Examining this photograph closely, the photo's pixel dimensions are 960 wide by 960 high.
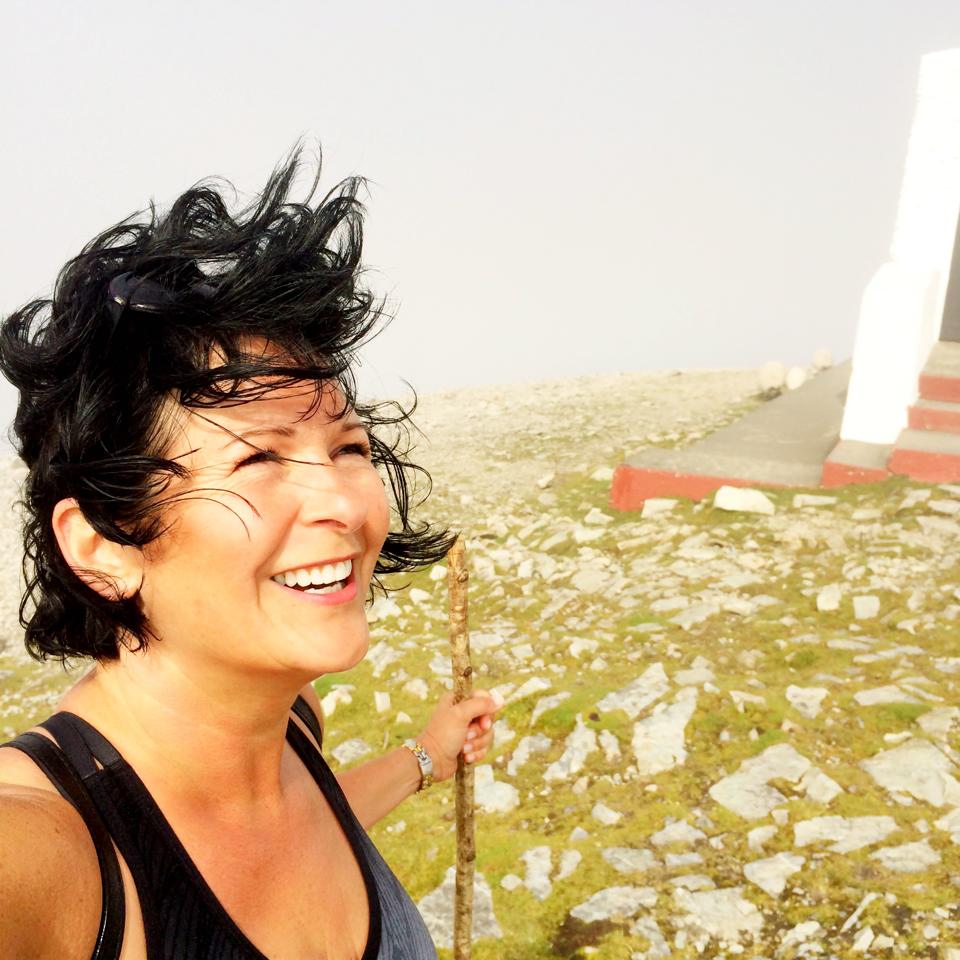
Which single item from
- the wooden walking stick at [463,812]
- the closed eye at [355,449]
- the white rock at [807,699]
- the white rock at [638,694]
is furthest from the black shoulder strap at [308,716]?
the white rock at [807,699]

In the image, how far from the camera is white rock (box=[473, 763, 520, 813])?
450 centimetres

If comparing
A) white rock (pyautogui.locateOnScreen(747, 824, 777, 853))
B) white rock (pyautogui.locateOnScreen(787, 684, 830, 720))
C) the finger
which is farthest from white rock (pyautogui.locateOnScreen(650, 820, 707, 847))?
the finger

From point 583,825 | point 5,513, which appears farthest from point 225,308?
point 5,513

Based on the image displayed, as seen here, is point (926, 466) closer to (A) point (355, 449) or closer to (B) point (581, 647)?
(B) point (581, 647)

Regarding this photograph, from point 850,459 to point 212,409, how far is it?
300 inches

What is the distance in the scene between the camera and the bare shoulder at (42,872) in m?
1.42

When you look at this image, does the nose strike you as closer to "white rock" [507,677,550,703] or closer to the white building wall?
"white rock" [507,677,550,703]

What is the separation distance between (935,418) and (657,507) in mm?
2948

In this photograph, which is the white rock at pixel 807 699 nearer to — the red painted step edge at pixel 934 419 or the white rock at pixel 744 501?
the white rock at pixel 744 501

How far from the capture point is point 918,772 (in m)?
4.28

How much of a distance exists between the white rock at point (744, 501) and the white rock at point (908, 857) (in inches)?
164

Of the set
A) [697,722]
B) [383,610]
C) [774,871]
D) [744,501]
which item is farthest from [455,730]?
[744,501]

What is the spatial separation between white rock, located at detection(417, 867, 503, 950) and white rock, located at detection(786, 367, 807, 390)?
40.4 feet

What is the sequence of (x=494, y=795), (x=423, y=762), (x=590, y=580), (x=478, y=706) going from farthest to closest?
1. (x=590, y=580)
2. (x=494, y=795)
3. (x=478, y=706)
4. (x=423, y=762)
